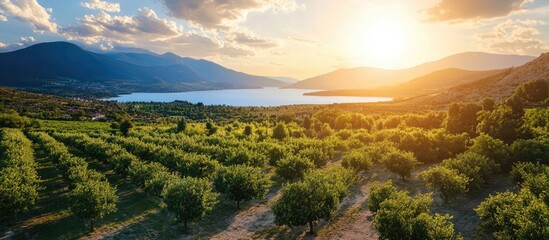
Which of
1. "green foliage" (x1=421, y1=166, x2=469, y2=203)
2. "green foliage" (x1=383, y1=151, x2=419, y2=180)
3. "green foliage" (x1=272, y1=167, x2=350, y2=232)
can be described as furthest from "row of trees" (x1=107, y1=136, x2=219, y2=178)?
"green foliage" (x1=421, y1=166, x2=469, y2=203)

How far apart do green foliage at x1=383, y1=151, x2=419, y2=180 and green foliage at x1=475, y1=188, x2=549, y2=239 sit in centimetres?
1772

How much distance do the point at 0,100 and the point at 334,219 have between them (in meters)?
238

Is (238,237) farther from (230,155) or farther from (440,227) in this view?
(230,155)

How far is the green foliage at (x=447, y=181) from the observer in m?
37.1

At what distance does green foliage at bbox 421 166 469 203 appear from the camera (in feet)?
122

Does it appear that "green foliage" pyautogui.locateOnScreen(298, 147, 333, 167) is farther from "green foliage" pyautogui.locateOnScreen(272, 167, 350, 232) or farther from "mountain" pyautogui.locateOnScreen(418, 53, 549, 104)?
"mountain" pyautogui.locateOnScreen(418, 53, 549, 104)

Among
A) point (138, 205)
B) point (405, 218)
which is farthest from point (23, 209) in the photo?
point (405, 218)

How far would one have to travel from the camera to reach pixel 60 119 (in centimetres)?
16675

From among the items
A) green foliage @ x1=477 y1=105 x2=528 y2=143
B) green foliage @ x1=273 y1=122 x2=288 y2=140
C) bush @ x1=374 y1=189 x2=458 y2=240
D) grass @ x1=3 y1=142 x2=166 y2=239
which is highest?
green foliage @ x1=477 y1=105 x2=528 y2=143

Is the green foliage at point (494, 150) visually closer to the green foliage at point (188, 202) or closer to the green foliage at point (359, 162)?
the green foliage at point (359, 162)

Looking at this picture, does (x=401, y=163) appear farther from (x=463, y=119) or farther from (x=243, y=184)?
(x=463, y=119)

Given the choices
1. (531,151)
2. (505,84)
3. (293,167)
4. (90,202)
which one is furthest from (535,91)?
(90,202)

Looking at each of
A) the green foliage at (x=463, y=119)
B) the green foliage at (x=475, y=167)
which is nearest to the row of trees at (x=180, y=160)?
the green foliage at (x=475, y=167)

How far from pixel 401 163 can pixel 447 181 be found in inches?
487
